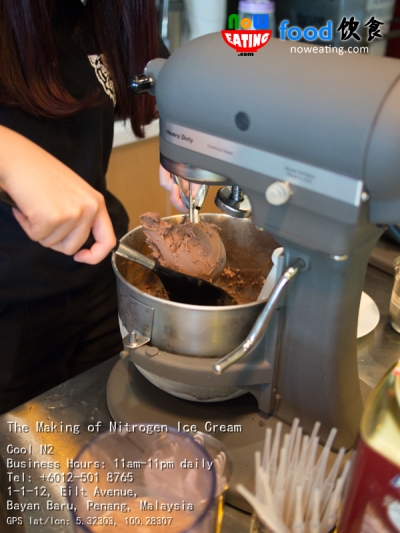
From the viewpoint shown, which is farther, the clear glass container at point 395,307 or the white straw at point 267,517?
the clear glass container at point 395,307

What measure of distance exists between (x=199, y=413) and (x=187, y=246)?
23cm

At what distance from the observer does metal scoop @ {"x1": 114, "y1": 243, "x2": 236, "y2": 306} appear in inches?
25.1

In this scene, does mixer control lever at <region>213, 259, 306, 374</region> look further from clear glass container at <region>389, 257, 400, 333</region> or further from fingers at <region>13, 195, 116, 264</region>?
clear glass container at <region>389, 257, 400, 333</region>

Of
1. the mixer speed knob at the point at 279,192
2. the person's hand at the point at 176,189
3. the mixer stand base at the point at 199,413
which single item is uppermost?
the mixer speed knob at the point at 279,192

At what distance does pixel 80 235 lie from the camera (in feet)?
1.79

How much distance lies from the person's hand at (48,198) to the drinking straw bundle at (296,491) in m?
0.29

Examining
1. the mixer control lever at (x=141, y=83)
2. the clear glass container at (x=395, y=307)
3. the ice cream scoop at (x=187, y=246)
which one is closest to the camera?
the mixer control lever at (x=141, y=83)

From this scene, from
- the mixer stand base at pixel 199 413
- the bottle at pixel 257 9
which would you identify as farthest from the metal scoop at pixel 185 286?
the bottle at pixel 257 9

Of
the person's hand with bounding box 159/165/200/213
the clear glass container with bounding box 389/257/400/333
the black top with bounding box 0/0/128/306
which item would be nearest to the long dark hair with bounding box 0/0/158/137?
the black top with bounding box 0/0/128/306

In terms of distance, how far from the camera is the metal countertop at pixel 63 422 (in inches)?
21.1

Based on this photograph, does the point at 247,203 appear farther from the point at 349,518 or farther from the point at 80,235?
the point at 349,518

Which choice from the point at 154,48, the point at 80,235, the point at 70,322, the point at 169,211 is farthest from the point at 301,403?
the point at 169,211

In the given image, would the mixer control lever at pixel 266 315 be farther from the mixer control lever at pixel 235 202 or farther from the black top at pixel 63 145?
the black top at pixel 63 145

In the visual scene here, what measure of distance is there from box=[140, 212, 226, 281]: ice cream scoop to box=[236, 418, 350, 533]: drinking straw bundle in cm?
26
